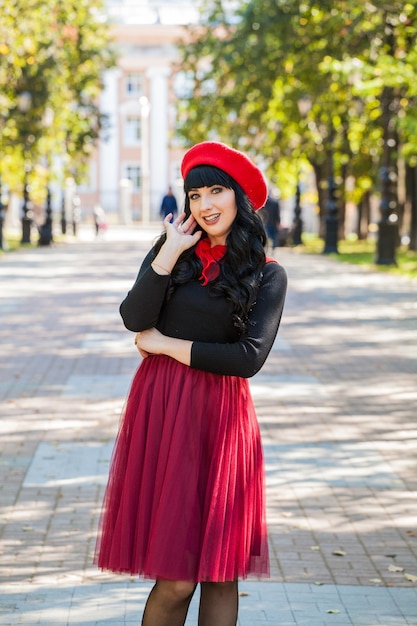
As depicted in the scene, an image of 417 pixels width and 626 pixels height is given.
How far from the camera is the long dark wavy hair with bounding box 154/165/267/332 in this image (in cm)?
359

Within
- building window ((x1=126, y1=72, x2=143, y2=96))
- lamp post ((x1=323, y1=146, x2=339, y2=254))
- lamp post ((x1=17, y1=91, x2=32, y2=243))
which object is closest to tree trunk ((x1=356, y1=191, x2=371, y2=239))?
lamp post ((x1=323, y1=146, x2=339, y2=254))

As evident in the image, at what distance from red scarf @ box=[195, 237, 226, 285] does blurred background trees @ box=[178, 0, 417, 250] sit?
1786 cm

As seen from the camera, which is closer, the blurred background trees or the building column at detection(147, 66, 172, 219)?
the blurred background trees

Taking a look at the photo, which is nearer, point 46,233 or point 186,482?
point 186,482

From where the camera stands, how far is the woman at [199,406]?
3.50 m

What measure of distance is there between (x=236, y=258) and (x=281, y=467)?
4.03 m

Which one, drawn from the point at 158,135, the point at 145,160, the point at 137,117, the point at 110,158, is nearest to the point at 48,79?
the point at 145,160

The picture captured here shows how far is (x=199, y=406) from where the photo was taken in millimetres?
3553

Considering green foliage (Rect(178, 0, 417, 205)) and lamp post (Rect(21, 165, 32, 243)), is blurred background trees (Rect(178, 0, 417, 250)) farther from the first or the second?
lamp post (Rect(21, 165, 32, 243))

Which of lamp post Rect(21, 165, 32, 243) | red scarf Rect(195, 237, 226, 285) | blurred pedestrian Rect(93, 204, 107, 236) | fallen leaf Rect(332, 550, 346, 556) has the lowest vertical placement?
blurred pedestrian Rect(93, 204, 107, 236)

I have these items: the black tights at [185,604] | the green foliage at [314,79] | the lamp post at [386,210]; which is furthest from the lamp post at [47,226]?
the black tights at [185,604]

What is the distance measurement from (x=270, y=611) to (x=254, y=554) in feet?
4.18

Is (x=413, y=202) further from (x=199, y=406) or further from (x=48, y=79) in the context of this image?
(x=199, y=406)

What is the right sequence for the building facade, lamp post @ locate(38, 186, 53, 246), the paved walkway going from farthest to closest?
the building facade
lamp post @ locate(38, 186, 53, 246)
the paved walkway
